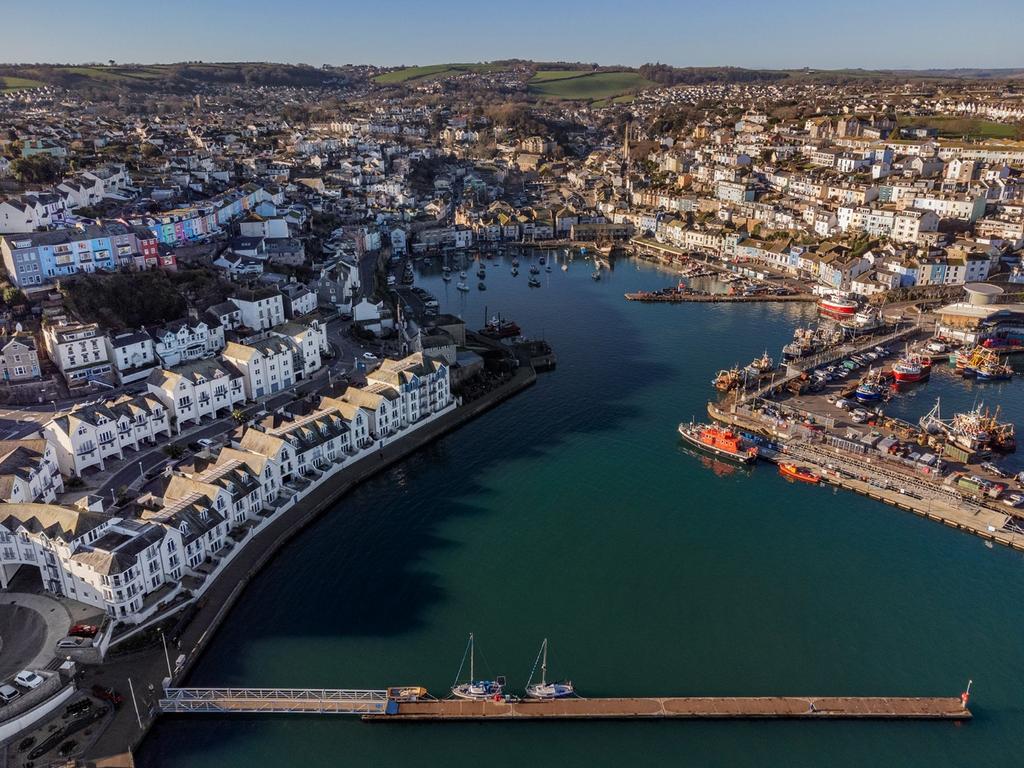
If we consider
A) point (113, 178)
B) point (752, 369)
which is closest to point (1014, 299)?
point (752, 369)

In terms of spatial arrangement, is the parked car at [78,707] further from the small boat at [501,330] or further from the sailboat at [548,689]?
the small boat at [501,330]

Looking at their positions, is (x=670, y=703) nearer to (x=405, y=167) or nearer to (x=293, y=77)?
(x=405, y=167)

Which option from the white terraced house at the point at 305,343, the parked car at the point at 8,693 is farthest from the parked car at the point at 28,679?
the white terraced house at the point at 305,343

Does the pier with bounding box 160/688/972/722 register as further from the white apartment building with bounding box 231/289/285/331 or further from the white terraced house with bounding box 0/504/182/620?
the white apartment building with bounding box 231/289/285/331

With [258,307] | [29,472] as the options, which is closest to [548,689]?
[29,472]

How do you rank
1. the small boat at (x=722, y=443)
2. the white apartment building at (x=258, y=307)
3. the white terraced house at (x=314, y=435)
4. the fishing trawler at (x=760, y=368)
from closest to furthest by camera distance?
the white terraced house at (x=314, y=435), the small boat at (x=722, y=443), the fishing trawler at (x=760, y=368), the white apartment building at (x=258, y=307)

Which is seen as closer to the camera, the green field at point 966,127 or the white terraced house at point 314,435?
the white terraced house at point 314,435

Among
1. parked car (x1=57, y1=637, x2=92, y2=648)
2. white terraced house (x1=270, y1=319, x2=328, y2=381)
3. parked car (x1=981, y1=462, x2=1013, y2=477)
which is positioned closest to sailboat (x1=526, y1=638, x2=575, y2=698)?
parked car (x1=57, y1=637, x2=92, y2=648)

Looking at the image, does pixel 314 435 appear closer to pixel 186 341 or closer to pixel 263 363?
pixel 263 363
